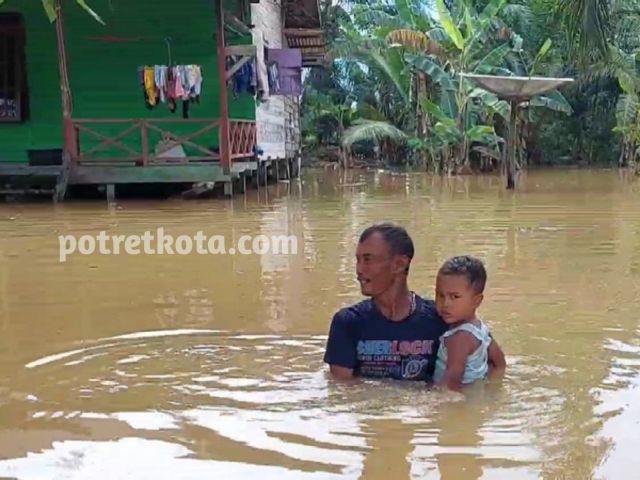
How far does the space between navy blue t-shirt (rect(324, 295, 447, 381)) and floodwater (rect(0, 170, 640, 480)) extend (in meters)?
0.09

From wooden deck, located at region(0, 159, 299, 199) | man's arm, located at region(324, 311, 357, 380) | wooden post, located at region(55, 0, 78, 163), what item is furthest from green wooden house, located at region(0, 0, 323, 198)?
man's arm, located at region(324, 311, 357, 380)

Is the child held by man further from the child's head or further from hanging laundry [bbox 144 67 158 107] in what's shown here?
hanging laundry [bbox 144 67 158 107]

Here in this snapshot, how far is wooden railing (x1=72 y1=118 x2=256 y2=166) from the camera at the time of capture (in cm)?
1493

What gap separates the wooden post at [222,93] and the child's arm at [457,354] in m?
11.2

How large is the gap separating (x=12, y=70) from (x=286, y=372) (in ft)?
41.9

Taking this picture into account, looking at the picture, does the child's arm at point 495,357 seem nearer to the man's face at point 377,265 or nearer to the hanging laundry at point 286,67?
the man's face at point 377,265

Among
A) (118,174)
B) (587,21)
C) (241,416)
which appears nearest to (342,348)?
(241,416)

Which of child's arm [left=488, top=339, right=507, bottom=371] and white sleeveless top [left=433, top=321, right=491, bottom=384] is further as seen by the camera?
child's arm [left=488, top=339, right=507, bottom=371]

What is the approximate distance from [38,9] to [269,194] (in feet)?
17.0

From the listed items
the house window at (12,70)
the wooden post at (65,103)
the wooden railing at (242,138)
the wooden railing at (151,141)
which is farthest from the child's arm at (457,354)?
the house window at (12,70)

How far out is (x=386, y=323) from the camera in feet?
13.2

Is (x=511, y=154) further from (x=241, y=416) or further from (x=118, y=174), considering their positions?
(x=241, y=416)

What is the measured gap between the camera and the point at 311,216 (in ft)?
41.7

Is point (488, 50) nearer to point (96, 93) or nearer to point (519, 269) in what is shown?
point (96, 93)
